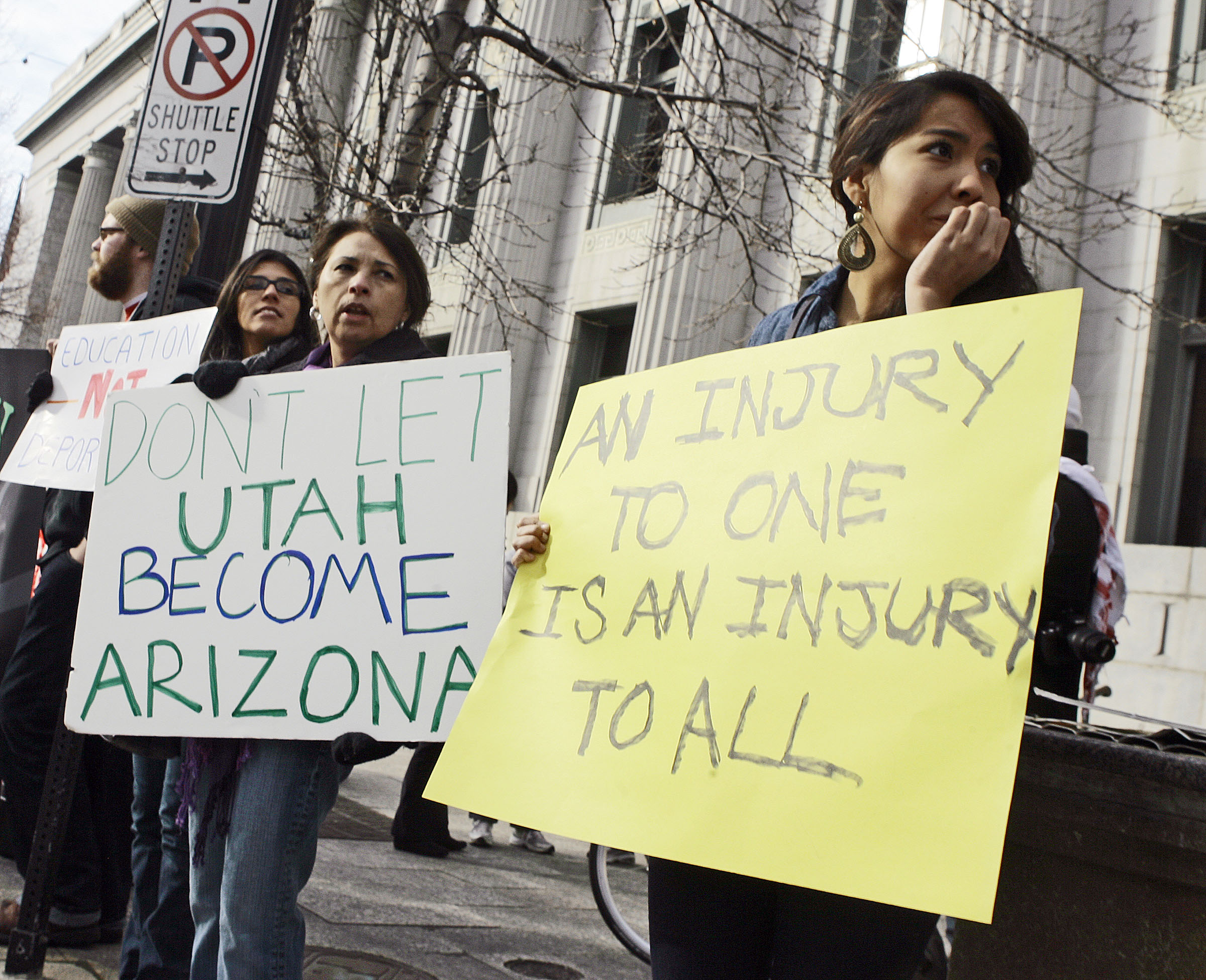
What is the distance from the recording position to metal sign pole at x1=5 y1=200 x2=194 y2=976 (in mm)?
2957

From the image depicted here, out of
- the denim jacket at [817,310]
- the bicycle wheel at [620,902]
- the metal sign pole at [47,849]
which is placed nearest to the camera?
the denim jacket at [817,310]

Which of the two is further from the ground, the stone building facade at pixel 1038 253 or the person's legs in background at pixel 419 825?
the stone building facade at pixel 1038 253

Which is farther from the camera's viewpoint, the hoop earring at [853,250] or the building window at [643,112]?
the building window at [643,112]

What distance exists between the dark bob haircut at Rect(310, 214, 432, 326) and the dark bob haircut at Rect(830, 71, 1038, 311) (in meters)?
1.20

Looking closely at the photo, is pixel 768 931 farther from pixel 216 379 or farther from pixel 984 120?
pixel 216 379

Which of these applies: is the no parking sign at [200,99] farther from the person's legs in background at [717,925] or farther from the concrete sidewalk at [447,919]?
the person's legs in background at [717,925]

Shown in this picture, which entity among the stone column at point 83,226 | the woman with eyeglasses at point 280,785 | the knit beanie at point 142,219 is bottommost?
the woman with eyeglasses at point 280,785

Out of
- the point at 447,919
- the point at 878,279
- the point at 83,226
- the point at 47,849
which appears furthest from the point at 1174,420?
the point at 83,226

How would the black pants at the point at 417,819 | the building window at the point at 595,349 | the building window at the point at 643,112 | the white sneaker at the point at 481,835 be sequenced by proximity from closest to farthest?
the black pants at the point at 417,819, the white sneaker at the point at 481,835, the building window at the point at 643,112, the building window at the point at 595,349

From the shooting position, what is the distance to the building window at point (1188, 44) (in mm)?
8688

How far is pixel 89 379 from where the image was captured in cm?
327

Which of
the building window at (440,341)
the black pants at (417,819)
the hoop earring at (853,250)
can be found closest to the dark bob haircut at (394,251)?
the hoop earring at (853,250)

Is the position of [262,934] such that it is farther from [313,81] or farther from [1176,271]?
[1176,271]

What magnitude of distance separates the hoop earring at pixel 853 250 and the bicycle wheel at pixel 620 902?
236cm
